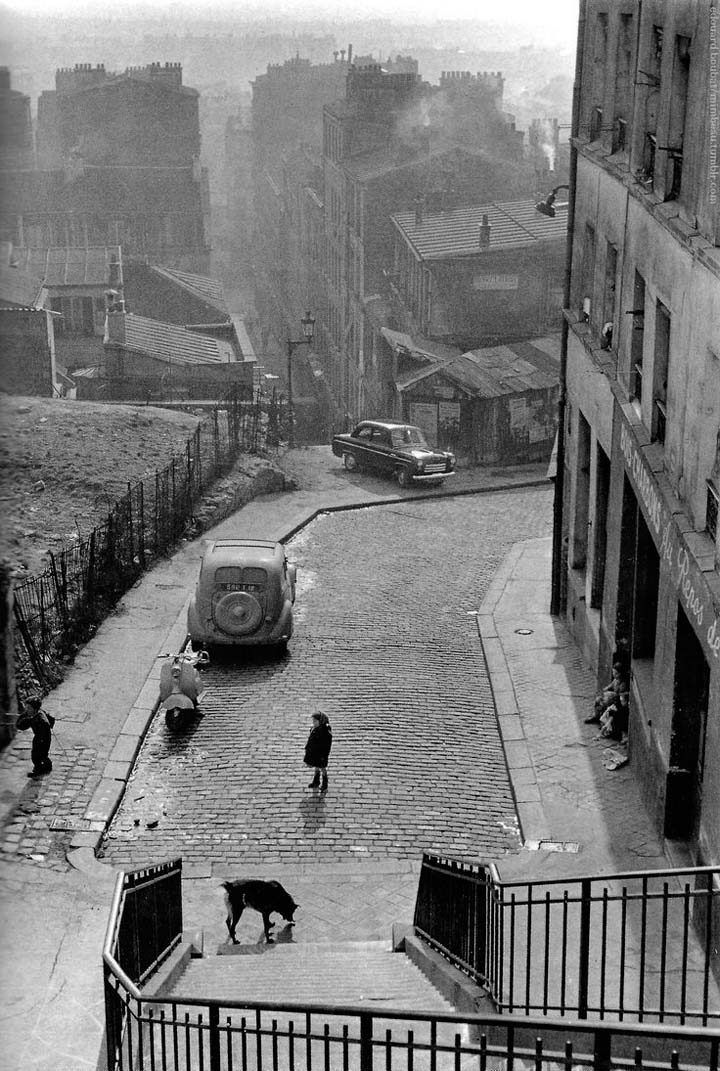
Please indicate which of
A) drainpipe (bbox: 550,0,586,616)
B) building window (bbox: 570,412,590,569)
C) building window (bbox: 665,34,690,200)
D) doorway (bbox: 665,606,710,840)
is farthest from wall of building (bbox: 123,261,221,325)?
doorway (bbox: 665,606,710,840)

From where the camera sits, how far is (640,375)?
18.7m

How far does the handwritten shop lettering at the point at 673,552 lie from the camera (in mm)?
13445

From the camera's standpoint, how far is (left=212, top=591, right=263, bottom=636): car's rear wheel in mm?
21891

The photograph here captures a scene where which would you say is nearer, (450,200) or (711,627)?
(711,627)

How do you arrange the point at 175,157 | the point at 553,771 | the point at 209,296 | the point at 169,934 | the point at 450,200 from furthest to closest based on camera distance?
the point at 175,157, the point at 209,296, the point at 450,200, the point at 553,771, the point at 169,934

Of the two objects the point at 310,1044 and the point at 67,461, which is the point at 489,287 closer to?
the point at 67,461

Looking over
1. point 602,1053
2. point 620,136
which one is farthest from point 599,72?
point 602,1053

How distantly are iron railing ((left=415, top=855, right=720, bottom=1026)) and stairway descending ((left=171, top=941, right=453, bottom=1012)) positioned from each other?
432mm

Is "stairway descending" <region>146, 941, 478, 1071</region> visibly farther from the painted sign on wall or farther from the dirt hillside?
the painted sign on wall

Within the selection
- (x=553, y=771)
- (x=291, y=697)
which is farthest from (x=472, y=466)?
(x=553, y=771)

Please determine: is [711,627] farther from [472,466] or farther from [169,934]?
[472,466]

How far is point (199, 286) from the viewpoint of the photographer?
206 ft

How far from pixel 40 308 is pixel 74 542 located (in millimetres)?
22179

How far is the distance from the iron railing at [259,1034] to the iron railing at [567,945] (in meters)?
0.28
